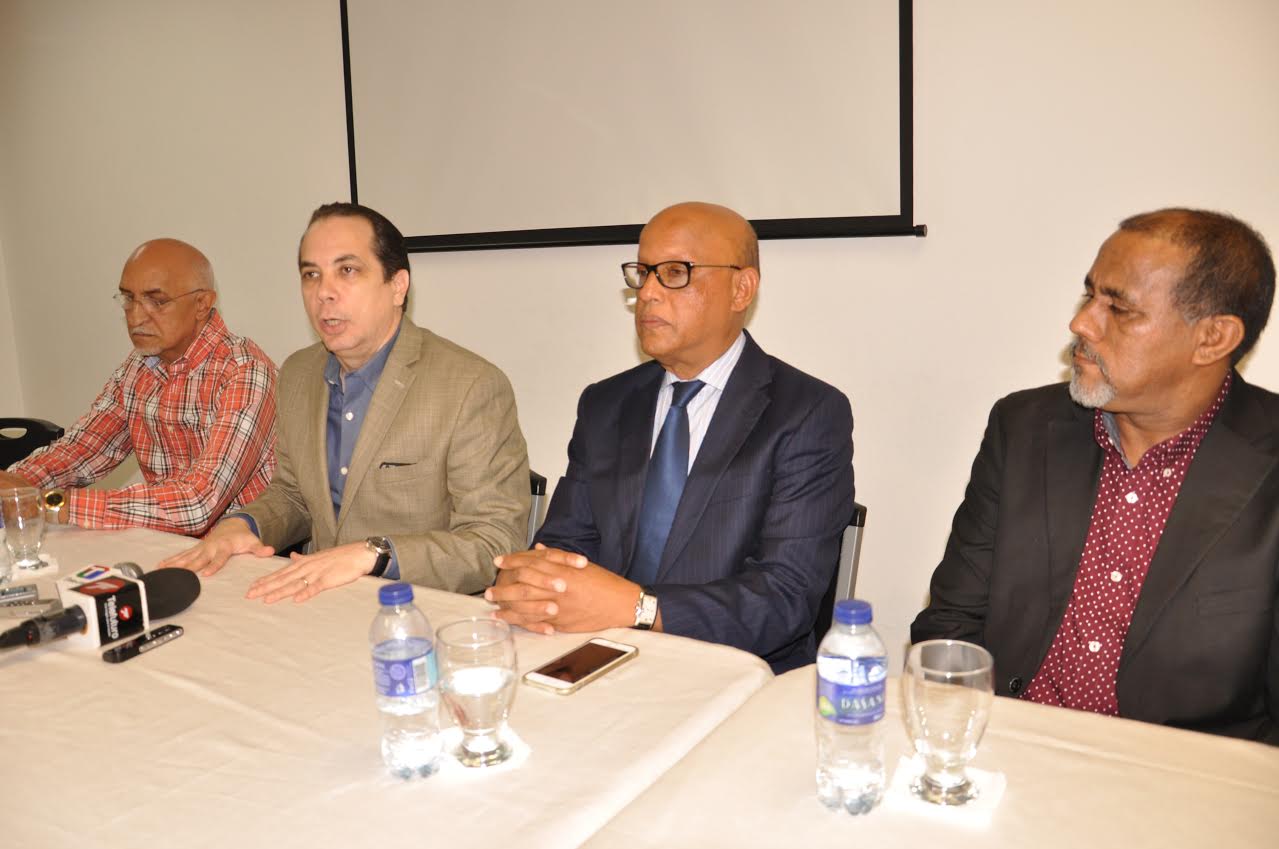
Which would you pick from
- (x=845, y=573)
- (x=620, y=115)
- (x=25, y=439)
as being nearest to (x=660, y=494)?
(x=845, y=573)

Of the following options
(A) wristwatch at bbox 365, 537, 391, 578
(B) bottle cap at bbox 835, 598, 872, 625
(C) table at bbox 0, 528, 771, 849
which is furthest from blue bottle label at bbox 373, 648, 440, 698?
(A) wristwatch at bbox 365, 537, 391, 578

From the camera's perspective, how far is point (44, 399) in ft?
18.8

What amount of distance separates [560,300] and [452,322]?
1.91ft

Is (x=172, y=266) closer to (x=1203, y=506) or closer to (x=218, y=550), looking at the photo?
(x=218, y=550)

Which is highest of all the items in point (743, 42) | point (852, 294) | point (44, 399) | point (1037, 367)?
point (743, 42)

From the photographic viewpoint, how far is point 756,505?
227 centimetres

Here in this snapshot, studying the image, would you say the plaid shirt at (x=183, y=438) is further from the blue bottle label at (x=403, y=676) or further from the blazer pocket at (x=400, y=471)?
the blue bottle label at (x=403, y=676)

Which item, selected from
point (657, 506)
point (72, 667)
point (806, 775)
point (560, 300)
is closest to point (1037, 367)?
point (657, 506)

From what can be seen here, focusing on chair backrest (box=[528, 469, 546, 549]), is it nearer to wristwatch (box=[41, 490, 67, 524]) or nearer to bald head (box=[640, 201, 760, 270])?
bald head (box=[640, 201, 760, 270])

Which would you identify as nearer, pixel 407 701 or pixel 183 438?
pixel 407 701

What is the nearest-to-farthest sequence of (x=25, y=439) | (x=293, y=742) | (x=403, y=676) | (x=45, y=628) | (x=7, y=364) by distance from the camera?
1. (x=403, y=676)
2. (x=293, y=742)
3. (x=45, y=628)
4. (x=25, y=439)
5. (x=7, y=364)

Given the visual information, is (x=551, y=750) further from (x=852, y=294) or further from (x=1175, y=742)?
(x=852, y=294)

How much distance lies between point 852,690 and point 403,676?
0.59 metres

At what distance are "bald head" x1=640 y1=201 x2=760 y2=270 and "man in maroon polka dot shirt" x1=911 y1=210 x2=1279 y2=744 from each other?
2.63 ft
